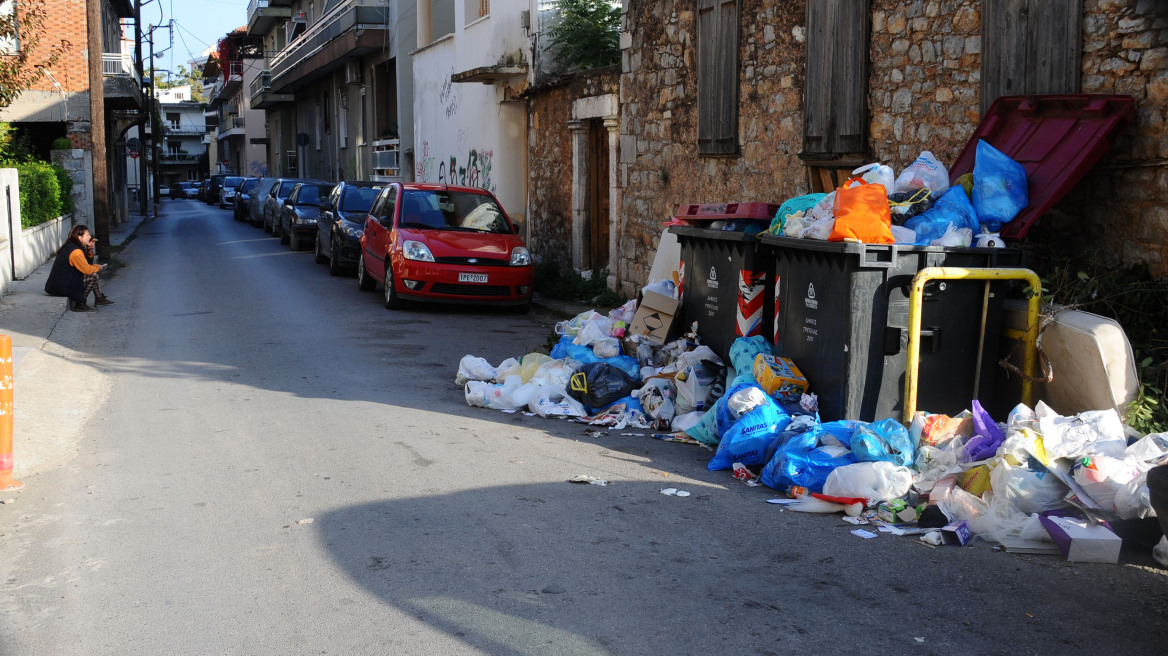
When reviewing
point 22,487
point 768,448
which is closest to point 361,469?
point 22,487

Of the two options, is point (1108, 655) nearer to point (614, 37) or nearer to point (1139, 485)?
point (1139, 485)

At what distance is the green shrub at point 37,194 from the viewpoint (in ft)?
54.0

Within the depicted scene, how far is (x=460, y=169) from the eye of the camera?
71.9 ft

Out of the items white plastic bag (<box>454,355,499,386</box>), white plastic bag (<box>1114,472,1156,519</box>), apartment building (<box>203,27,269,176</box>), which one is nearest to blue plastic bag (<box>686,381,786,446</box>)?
white plastic bag (<box>1114,472,1156,519</box>)

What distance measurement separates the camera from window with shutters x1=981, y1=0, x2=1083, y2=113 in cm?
700

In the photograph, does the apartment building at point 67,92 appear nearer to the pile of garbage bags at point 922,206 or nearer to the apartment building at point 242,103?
the pile of garbage bags at point 922,206

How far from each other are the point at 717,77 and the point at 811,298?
540 cm

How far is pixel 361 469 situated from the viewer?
6133 millimetres

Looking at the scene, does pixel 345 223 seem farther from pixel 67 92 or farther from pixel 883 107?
pixel 67 92

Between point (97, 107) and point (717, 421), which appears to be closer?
point (717, 421)

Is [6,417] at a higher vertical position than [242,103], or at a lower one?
lower

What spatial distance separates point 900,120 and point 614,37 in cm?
873

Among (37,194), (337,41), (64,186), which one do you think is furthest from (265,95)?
(37,194)

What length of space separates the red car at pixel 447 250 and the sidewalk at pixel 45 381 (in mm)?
3735
